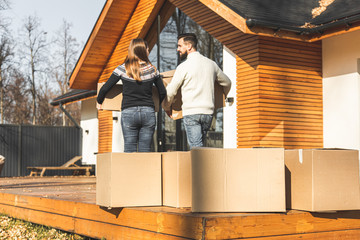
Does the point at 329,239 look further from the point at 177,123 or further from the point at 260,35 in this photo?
the point at 177,123

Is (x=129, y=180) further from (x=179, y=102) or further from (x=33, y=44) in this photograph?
(x=33, y=44)

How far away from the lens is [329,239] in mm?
3863

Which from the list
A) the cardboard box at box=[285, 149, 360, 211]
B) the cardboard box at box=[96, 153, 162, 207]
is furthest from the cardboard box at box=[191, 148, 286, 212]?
the cardboard box at box=[96, 153, 162, 207]

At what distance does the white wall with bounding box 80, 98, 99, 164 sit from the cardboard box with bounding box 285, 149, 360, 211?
15.7 m

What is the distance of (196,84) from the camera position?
4789 mm

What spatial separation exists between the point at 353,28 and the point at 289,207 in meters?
5.11

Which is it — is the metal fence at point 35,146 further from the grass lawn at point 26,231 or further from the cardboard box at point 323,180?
the cardboard box at point 323,180

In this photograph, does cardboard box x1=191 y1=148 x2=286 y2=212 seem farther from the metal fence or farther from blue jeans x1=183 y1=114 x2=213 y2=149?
the metal fence

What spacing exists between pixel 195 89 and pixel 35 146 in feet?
56.2

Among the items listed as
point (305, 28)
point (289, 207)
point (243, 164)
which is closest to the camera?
point (243, 164)

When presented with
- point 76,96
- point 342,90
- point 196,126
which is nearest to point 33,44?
point 76,96

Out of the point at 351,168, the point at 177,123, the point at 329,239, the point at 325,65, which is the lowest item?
the point at 329,239

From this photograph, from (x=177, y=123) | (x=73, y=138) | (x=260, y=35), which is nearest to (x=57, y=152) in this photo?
(x=73, y=138)

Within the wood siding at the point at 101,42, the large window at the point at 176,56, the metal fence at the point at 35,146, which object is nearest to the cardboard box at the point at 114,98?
the large window at the point at 176,56
